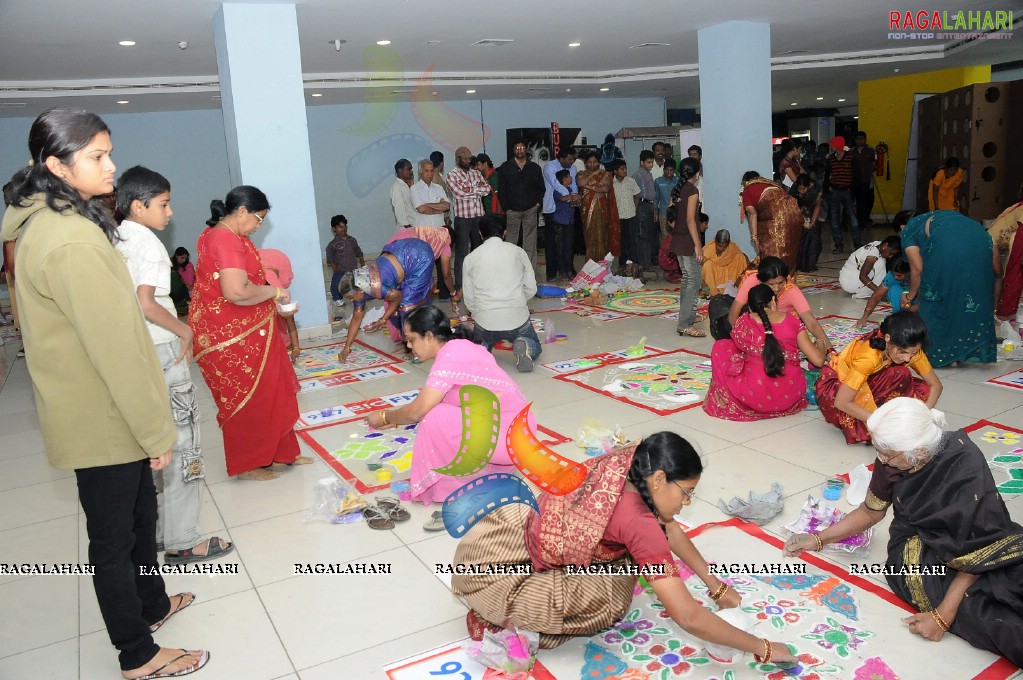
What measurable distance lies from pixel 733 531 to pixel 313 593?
1545 mm

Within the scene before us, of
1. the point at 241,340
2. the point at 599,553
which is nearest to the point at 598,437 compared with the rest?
the point at 241,340

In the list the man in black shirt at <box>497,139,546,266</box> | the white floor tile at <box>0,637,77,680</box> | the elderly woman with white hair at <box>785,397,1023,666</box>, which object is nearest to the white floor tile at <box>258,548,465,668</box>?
the white floor tile at <box>0,637,77,680</box>

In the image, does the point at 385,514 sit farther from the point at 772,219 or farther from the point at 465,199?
the point at 465,199

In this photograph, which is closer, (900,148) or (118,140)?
(118,140)

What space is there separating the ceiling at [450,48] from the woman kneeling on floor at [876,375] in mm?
4485

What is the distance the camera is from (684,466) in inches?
74.9

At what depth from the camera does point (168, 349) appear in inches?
112

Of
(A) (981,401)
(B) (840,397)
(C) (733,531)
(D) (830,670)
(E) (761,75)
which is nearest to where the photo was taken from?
(D) (830,670)

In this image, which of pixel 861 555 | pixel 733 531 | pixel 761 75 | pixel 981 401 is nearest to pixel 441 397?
pixel 733 531

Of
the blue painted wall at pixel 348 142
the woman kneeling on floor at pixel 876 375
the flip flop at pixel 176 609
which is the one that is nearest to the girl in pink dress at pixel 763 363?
the woman kneeling on floor at pixel 876 375

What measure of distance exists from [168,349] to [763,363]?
282cm

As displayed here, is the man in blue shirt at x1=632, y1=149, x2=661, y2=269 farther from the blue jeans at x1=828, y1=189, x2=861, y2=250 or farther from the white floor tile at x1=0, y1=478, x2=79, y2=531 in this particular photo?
the white floor tile at x1=0, y1=478, x2=79, y2=531

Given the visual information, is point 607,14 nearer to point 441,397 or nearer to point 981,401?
point 981,401

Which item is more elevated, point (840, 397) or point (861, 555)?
point (840, 397)
